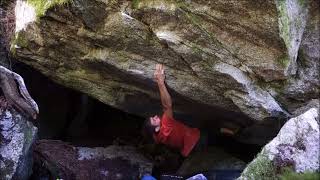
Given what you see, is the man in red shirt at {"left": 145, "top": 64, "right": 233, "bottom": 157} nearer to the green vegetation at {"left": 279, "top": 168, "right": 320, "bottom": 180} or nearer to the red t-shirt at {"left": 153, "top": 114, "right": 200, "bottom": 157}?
the red t-shirt at {"left": 153, "top": 114, "right": 200, "bottom": 157}

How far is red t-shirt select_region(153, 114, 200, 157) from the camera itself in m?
8.35

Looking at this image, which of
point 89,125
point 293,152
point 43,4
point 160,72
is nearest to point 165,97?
point 160,72

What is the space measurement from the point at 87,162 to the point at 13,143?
217cm

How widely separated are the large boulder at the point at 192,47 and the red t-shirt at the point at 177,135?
0.56m

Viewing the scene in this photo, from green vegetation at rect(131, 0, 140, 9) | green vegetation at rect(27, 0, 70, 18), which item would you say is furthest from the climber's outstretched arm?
green vegetation at rect(27, 0, 70, 18)

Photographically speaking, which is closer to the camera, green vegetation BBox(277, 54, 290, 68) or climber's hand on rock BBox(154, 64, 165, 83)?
green vegetation BBox(277, 54, 290, 68)

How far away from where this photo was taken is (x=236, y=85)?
7000 millimetres

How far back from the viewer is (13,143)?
719 cm

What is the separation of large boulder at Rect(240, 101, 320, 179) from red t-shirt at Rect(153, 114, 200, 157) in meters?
2.40

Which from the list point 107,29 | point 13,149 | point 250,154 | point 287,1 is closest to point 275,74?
point 287,1

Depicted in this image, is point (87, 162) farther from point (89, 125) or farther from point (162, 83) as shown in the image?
point (162, 83)

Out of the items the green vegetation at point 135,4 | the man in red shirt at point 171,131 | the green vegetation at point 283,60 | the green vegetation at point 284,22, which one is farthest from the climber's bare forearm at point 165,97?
the green vegetation at point 284,22

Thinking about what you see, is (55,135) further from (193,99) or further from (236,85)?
(236,85)

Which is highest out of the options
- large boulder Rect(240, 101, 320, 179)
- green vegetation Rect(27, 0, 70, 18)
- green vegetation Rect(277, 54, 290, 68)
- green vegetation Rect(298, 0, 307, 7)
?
green vegetation Rect(298, 0, 307, 7)
